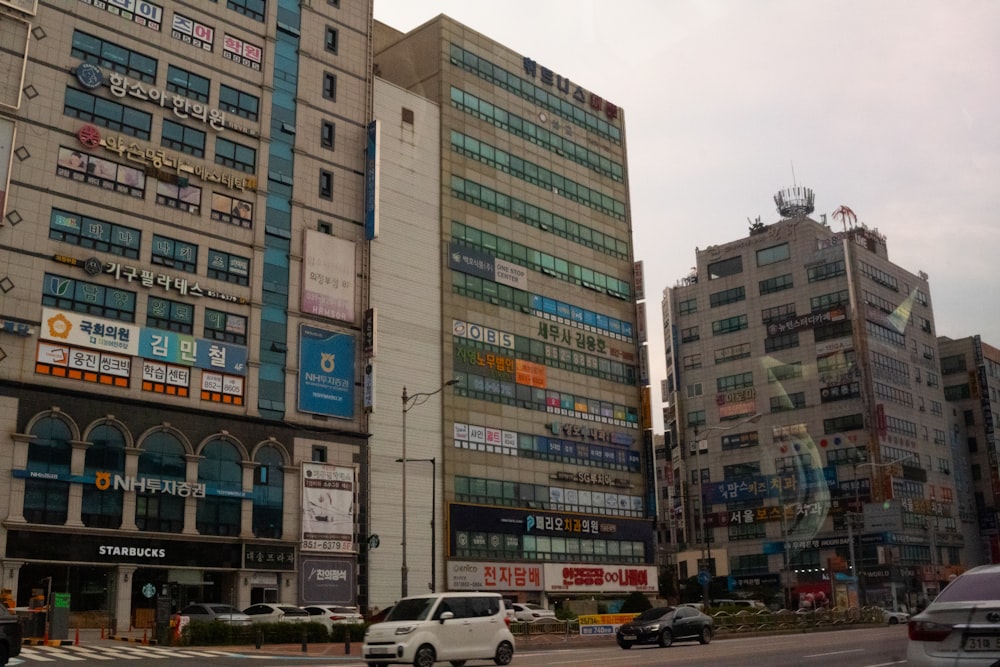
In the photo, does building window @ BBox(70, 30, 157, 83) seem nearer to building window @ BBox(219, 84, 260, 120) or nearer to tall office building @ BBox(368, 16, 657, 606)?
building window @ BBox(219, 84, 260, 120)

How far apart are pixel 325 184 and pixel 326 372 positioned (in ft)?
42.3

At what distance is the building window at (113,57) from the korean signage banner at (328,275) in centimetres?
1340

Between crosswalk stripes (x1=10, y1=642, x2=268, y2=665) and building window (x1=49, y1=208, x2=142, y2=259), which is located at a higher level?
A: building window (x1=49, y1=208, x2=142, y2=259)

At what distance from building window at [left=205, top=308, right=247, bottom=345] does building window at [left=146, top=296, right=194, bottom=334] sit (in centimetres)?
113

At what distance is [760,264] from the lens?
4953 inches

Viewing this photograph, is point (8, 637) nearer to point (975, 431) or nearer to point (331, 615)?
point (331, 615)

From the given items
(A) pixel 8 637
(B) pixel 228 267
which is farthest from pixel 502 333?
(A) pixel 8 637

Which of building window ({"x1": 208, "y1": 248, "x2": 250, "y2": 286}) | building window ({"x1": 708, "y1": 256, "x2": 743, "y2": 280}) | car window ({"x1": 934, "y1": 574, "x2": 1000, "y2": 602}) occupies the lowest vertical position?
car window ({"x1": 934, "y1": 574, "x2": 1000, "y2": 602})

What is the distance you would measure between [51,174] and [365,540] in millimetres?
28179

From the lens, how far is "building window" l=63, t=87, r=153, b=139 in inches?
2132

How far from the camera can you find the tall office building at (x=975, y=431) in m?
127

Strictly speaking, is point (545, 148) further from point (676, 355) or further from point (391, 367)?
point (676, 355)

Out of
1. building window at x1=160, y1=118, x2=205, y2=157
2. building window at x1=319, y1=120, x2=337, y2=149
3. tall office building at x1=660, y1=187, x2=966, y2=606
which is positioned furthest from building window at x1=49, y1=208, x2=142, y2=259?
tall office building at x1=660, y1=187, x2=966, y2=606

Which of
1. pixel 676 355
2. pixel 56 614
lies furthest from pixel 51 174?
pixel 676 355
